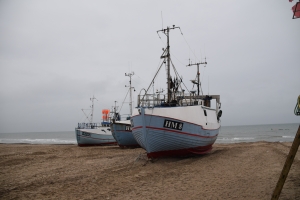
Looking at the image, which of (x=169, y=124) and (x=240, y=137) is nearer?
(x=169, y=124)

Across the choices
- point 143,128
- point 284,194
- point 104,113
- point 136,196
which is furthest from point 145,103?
point 104,113

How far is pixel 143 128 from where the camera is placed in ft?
46.6

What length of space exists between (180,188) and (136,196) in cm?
178

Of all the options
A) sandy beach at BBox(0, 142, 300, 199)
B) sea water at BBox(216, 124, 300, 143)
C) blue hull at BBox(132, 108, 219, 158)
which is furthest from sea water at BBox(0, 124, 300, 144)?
sandy beach at BBox(0, 142, 300, 199)

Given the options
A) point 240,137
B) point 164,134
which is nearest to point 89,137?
point 164,134

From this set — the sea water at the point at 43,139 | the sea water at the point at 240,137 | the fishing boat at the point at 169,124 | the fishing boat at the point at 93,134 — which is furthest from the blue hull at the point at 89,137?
the sea water at the point at 43,139

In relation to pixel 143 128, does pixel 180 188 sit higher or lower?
lower

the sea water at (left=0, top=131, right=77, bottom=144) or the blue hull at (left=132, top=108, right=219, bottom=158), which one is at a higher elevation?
the blue hull at (left=132, top=108, right=219, bottom=158)

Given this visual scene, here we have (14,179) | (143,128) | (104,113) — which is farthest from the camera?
(104,113)

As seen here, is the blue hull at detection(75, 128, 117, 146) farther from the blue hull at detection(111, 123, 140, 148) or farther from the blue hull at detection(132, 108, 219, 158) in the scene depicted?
the blue hull at detection(132, 108, 219, 158)

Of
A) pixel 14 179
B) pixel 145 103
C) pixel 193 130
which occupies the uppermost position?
pixel 145 103

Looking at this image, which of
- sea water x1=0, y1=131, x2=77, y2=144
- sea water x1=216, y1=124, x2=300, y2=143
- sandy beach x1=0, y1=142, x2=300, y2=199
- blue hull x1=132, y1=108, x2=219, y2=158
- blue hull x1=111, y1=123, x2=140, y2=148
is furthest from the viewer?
sea water x1=0, y1=131, x2=77, y2=144

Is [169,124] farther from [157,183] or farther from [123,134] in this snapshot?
[123,134]

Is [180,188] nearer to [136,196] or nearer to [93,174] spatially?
[136,196]
